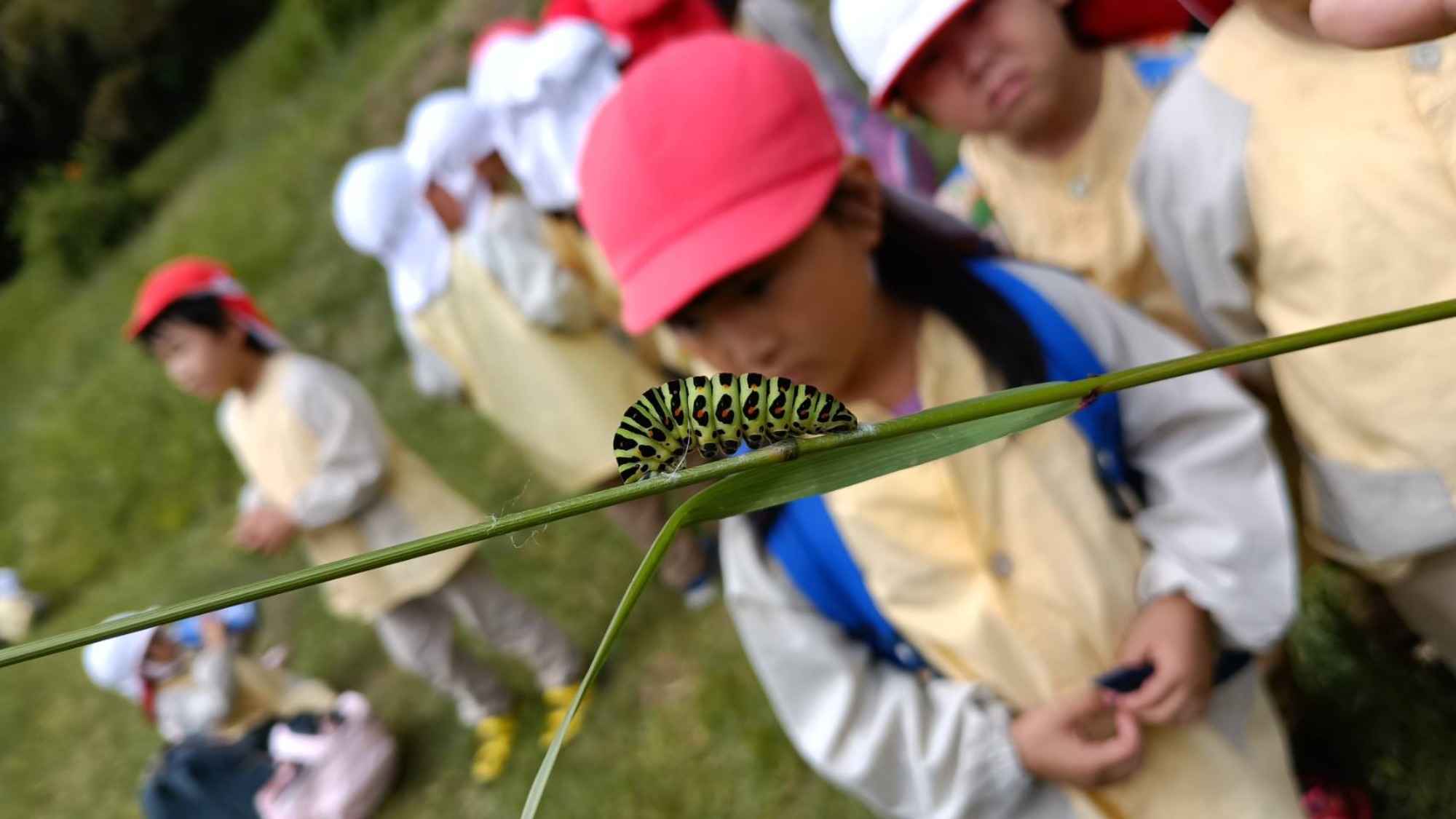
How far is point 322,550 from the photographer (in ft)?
7.03

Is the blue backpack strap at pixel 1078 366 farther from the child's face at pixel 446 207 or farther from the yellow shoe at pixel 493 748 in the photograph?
the yellow shoe at pixel 493 748

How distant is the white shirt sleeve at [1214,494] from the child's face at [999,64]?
0.37 metres

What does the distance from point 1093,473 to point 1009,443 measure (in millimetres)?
105

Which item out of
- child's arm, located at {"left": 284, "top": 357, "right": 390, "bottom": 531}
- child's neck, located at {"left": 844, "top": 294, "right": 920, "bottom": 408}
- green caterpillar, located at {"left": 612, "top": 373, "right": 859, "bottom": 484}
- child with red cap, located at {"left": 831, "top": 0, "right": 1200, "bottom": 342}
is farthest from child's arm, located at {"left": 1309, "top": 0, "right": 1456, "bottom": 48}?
child's arm, located at {"left": 284, "top": 357, "right": 390, "bottom": 531}

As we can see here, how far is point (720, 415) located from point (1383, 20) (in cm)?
35

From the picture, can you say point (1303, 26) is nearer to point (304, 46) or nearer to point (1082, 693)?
point (1082, 693)

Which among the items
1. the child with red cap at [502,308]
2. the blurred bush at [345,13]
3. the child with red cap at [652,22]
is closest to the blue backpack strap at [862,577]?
the child with red cap at [502,308]

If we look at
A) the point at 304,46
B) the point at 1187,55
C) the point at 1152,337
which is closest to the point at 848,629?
the point at 1152,337

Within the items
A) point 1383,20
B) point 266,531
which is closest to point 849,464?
point 1383,20

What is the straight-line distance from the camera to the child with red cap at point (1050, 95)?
4.09 feet

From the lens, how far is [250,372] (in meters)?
2.08

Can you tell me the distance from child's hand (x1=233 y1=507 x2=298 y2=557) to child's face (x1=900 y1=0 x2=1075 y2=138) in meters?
1.57

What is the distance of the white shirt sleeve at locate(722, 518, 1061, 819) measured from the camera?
104cm

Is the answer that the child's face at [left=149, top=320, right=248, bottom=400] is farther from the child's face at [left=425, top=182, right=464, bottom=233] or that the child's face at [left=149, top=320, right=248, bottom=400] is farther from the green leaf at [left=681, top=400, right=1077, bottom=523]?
the green leaf at [left=681, top=400, right=1077, bottom=523]
